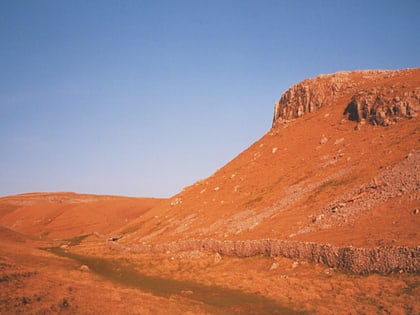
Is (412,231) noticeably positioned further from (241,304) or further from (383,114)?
(383,114)

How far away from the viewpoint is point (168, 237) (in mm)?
50406

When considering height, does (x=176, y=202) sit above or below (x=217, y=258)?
above

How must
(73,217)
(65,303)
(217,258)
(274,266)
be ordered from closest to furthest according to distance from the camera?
(65,303) < (274,266) < (217,258) < (73,217)

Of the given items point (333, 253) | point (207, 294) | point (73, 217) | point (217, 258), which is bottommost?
point (207, 294)

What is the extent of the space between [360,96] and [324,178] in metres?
16.4

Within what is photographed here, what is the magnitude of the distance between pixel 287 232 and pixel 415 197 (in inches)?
454

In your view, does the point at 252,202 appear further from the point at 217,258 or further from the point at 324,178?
the point at 217,258

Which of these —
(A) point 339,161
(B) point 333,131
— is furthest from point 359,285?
(B) point 333,131

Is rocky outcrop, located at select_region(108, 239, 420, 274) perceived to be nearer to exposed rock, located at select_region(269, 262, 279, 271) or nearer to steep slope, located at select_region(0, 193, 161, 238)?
exposed rock, located at select_region(269, 262, 279, 271)

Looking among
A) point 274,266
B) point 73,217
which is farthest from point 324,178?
point 73,217

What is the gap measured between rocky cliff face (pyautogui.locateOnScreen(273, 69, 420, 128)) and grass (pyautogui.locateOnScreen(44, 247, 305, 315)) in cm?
3338

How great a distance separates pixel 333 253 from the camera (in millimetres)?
25953

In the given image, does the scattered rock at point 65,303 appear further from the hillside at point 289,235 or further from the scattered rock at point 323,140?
the scattered rock at point 323,140

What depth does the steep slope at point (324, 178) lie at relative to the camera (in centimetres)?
3077
